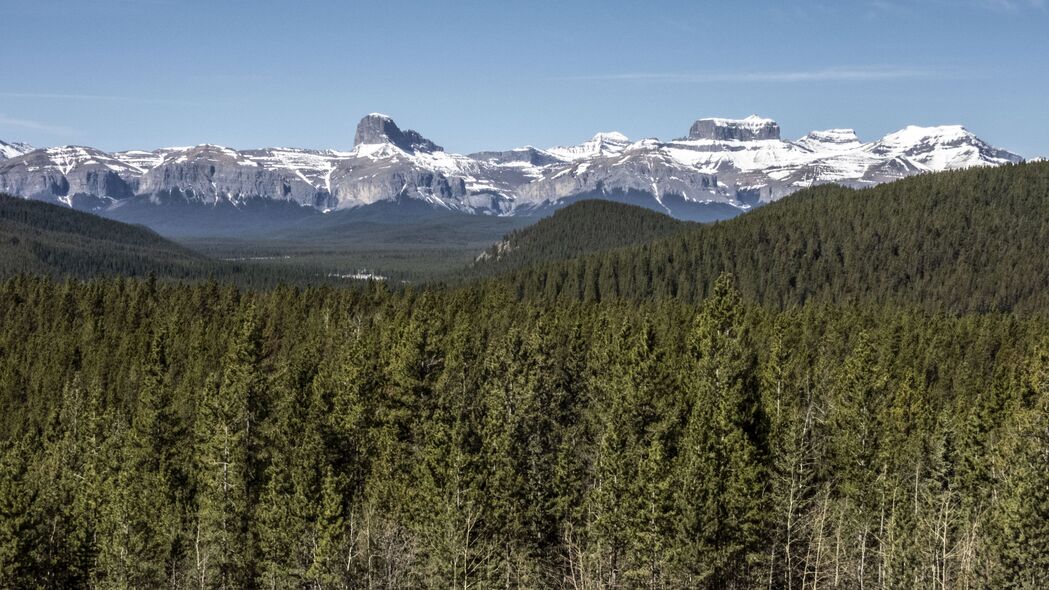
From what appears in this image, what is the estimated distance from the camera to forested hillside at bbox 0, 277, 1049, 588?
51094mm

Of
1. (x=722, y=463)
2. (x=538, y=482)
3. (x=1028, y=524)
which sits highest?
(x=722, y=463)

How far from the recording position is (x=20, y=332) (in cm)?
14338

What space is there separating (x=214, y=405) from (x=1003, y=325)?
123 meters

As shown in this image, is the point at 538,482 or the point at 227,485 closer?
the point at 227,485

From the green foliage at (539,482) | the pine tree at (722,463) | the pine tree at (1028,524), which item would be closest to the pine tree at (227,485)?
the green foliage at (539,482)

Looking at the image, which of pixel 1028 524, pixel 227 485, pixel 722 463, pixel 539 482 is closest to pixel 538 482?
pixel 539 482

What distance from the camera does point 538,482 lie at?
5978cm

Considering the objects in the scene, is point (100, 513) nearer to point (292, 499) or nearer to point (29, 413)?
point (292, 499)

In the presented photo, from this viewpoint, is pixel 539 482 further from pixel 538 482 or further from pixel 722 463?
pixel 722 463

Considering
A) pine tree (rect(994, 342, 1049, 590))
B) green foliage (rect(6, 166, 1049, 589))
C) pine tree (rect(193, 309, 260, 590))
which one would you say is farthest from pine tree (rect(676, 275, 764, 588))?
pine tree (rect(193, 309, 260, 590))

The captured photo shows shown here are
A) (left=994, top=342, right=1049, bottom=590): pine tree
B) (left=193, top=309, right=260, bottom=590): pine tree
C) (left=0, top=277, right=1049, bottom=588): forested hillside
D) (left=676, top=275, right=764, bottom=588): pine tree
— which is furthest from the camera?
(left=193, top=309, right=260, bottom=590): pine tree

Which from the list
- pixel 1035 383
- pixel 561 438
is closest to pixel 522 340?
pixel 561 438

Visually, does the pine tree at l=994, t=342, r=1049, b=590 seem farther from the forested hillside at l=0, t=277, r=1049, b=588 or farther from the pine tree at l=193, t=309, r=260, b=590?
the pine tree at l=193, t=309, r=260, b=590

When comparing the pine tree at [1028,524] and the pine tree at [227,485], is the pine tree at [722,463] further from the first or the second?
the pine tree at [227,485]
